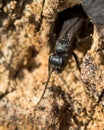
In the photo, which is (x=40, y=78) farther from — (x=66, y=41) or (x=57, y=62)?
(x=66, y=41)

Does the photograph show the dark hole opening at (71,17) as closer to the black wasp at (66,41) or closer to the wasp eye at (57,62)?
the black wasp at (66,41)

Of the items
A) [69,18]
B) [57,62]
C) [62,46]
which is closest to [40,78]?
[57,62]

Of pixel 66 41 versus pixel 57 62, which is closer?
pixel 57 62

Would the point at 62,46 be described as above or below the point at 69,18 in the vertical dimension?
below

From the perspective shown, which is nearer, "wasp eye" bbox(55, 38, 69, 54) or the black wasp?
the black wasp

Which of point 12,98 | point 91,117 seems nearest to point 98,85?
point 91,117

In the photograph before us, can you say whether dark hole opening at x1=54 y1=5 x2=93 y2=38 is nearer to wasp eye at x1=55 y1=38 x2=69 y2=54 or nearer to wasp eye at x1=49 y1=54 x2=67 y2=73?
wasp eye at x1=55 y1=38 x2=69 y2=54

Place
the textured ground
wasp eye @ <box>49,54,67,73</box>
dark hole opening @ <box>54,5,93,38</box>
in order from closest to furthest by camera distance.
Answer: the textured ground → dark hole opening @ <box>54,5,93,38</box> → wasp eye @ <box>49,54,67,73</box>

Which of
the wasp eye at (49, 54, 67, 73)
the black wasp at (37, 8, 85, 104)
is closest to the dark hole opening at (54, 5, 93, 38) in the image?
the black wasp at (37, 8, 85, 104)

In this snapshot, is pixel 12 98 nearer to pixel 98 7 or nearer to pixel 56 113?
pixel 56 113
